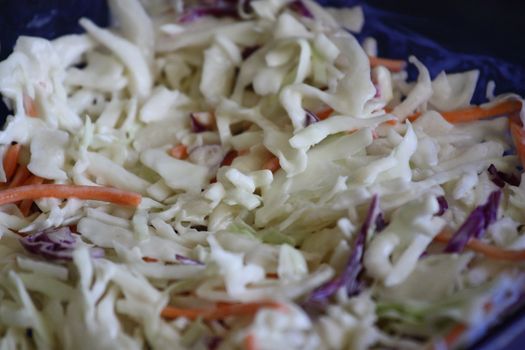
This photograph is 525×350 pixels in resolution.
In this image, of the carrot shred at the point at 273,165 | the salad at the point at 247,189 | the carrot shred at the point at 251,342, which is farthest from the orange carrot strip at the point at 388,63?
the carrot shred at the point at 251,342

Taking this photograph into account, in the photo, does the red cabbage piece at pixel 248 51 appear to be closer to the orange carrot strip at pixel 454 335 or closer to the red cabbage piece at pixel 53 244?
the red cabbage piece at pixel 53 244

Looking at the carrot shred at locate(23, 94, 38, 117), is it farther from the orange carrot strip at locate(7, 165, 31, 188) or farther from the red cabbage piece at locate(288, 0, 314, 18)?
the red cabbage piece at locate(288, 0, 314, 18)

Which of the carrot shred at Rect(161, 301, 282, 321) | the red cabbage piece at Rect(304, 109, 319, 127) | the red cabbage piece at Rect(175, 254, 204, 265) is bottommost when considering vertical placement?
the red cabbage piece at Rect(175, 254, 204, 265)

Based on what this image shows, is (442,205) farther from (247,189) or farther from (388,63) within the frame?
(388,63)

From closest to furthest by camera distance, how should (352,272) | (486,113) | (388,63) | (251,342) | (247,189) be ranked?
(251,342) → (352,272) → (247,189) → (486,113) → (388,63)

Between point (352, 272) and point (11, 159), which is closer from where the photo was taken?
point (352, 272)

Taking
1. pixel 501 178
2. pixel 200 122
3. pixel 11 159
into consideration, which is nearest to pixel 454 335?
pixel 501 178

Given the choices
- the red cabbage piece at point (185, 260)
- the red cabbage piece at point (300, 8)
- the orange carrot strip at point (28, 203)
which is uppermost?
the red cabbage piece at point (300, 8)

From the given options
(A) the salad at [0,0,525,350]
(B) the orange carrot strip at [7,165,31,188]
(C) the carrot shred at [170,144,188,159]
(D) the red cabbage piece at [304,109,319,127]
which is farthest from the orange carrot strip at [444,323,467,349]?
(B) the orange carrot strip at [7,165,31,188]
